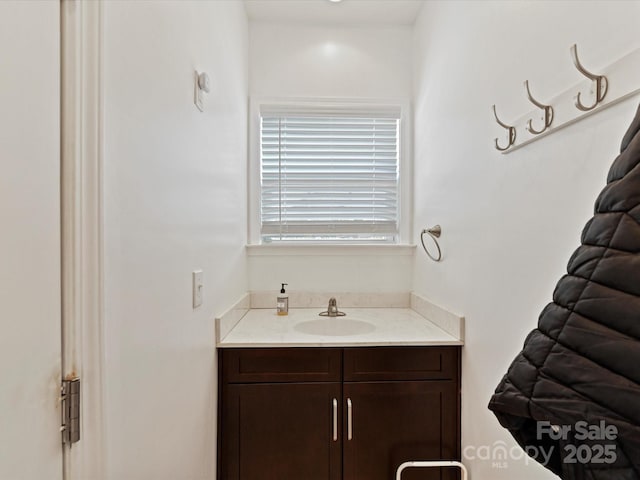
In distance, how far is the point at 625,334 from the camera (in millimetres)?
462

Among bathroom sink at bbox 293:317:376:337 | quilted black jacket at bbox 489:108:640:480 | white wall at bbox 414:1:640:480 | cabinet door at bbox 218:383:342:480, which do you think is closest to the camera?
quilted black jacket at bbox 489:108:640:480

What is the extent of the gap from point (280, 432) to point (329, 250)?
108 centimetres

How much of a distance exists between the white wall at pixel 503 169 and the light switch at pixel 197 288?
1.07 metres

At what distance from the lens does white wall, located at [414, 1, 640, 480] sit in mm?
835

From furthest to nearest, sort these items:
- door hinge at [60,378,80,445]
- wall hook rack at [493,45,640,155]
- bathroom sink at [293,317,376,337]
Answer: bathroom sink at [293,317,376,337], wall hook rack at [493,45,640,155], door hinge at [60,378,80,445]

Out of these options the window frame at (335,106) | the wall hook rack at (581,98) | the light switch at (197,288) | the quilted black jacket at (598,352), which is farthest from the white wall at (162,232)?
the wall hook rack at (581,98)

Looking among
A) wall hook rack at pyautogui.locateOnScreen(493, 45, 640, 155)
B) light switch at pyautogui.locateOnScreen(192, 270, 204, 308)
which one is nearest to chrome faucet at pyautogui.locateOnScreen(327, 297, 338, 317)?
light switch at pyautogui.locateOnScreen(192, 270, 204, 308)

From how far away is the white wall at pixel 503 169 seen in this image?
84cm

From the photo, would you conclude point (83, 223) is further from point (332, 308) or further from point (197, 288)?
point (332, 308)

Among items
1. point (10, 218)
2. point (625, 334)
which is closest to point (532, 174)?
point (625, 334)

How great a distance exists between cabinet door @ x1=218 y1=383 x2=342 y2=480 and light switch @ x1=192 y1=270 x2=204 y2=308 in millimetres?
553

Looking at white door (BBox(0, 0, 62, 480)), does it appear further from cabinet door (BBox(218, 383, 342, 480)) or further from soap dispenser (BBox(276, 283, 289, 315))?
soap dispenser (BBox(276, 283, 289, 315))

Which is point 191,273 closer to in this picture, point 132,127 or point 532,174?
point 132,127

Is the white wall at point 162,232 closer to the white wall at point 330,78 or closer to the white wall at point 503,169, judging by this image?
the white wall at point 330,78
